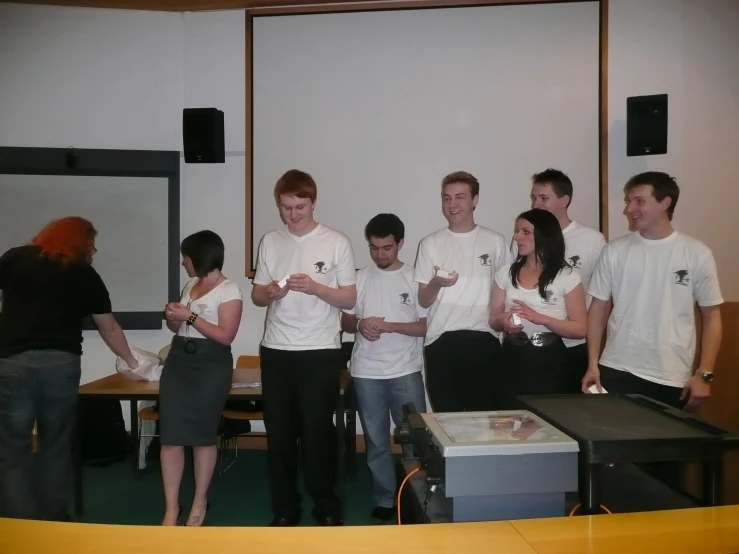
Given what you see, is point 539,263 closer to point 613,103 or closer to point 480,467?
point 480,467

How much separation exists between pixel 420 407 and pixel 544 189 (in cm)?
126

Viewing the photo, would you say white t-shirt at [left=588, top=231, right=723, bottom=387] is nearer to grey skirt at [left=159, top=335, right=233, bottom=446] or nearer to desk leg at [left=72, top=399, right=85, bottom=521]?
grey skirt at [left=159, top=335, right=233, bottom=446]

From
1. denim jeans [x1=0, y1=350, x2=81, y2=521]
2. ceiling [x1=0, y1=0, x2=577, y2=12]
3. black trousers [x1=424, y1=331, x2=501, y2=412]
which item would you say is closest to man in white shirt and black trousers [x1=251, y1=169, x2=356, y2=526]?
black trousers [x1=424, y1=331, x2=501, y2=412]

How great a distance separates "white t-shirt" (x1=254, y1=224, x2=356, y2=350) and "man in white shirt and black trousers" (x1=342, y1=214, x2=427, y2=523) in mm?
261

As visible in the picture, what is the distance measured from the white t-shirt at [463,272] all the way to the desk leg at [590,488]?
1.43 metres

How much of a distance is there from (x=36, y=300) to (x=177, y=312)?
660 millimetres

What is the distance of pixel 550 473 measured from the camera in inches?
44.6

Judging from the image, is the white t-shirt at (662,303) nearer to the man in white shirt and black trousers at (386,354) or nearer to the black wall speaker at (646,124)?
the man in white shirt and black trousers at (386,354)

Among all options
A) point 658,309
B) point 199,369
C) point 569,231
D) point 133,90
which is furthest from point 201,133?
point 658,309

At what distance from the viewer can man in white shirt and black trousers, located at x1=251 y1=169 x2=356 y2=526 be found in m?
2.56

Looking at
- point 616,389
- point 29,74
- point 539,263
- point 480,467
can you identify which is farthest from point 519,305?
point 29,74

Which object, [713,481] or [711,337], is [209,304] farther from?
[711,337]

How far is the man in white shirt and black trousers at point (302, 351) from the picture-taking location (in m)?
2.56

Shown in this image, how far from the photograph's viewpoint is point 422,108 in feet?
14.0
